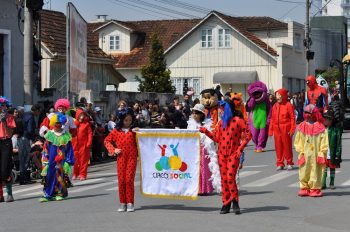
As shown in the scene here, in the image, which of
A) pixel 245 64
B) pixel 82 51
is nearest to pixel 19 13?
pixel 82 51

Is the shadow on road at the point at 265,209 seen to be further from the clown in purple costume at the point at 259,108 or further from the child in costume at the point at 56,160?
the clown in purple costume at the point at 259,108

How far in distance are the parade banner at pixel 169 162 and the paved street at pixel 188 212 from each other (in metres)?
0.31

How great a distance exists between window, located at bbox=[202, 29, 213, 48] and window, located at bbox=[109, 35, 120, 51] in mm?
6340

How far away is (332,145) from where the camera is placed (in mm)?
15844

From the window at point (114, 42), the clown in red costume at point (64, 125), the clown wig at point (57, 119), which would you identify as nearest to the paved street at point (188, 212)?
the clown in red costume at point (64, 125)

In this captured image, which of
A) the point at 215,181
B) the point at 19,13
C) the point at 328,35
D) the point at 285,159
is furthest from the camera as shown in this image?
the point at 328,35

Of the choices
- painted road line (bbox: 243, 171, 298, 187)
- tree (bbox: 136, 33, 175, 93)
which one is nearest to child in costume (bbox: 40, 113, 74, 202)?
painted road line (bbox: 243, 171, 298, 187)

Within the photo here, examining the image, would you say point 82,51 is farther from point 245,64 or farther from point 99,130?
point 245,64

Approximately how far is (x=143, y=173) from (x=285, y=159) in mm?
7672

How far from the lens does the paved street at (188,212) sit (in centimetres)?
1151

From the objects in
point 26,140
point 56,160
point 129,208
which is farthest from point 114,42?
point 129,208

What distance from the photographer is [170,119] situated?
96.4 ft

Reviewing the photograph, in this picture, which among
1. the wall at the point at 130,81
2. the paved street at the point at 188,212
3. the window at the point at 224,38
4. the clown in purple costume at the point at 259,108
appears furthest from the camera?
the wall at the point at 130,81

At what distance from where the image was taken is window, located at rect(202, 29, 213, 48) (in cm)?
6169
